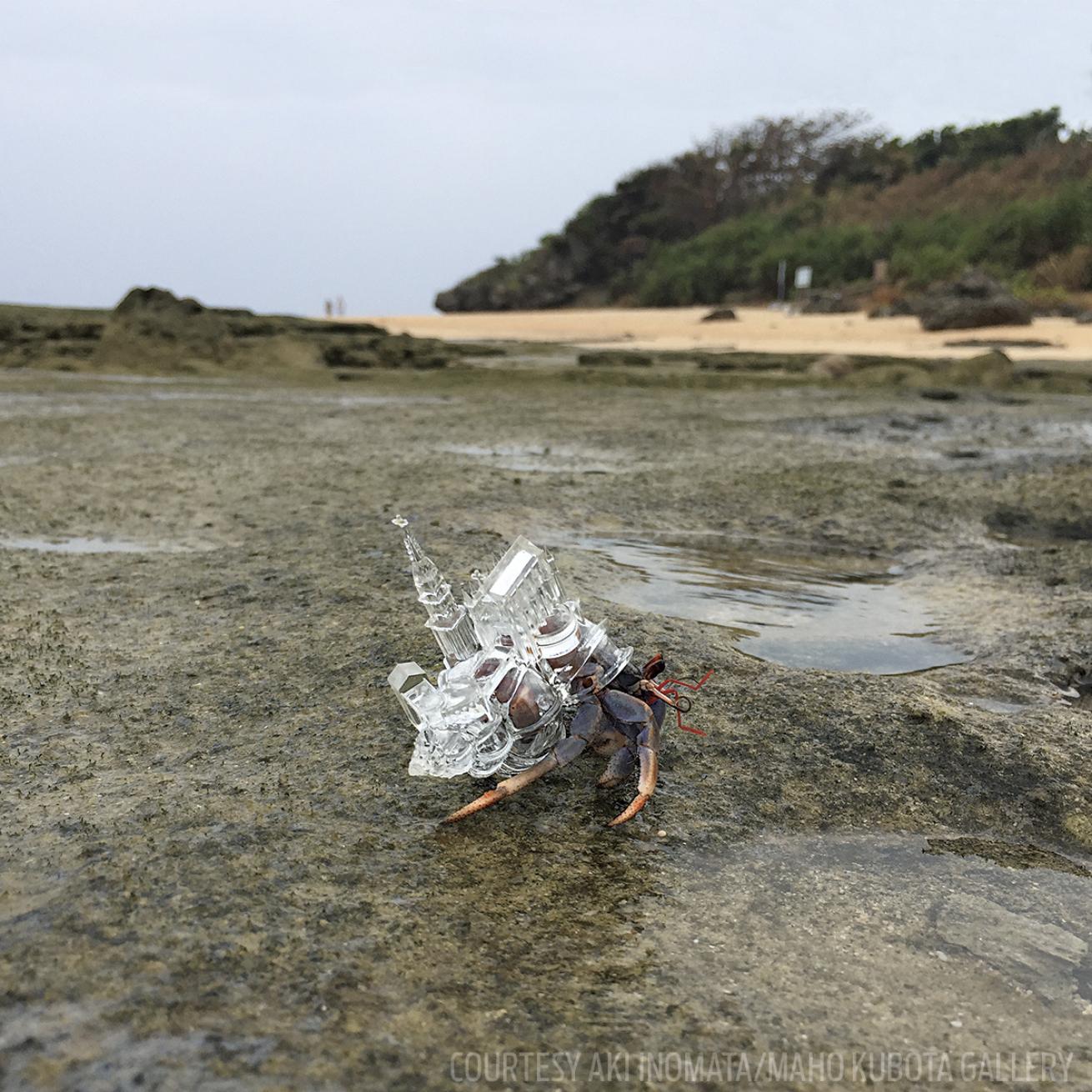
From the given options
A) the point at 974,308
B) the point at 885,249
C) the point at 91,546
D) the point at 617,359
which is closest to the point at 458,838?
the point at 91,546

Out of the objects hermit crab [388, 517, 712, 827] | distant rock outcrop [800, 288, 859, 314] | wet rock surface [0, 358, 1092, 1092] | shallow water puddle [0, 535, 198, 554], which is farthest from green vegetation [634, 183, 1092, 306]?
hermit crab [388, 517, 712, 827]

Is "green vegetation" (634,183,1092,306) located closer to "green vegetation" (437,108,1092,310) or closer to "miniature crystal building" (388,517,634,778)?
"green vegetation" (437,108,1092,310)

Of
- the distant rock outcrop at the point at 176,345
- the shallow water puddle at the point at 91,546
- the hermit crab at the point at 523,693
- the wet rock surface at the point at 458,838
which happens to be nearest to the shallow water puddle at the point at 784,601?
the wet rock surface at the point at 458,838

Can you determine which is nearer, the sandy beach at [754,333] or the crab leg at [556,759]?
the crab leg at [556,759]

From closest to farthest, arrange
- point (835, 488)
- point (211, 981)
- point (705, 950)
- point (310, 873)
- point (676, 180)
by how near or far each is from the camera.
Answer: point (211, 981) → point (705, 950) → point (310, 873) → point (835, 488) → point (676, 180)

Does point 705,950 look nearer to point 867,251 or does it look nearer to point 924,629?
point 924,629

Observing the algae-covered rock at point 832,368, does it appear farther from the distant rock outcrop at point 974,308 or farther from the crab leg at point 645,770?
the crab leg at point 645,770

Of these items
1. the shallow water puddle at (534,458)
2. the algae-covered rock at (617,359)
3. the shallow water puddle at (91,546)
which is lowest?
the algae-covered rock at (617,359)

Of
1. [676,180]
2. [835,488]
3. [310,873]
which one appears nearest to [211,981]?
[310,873]
